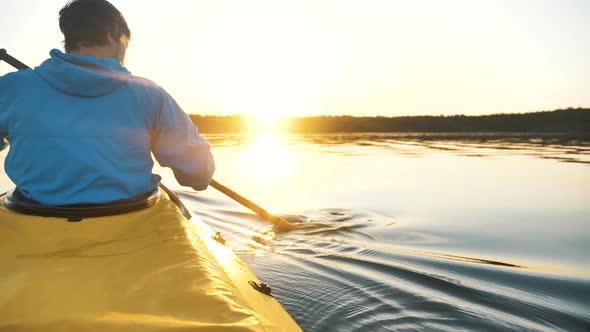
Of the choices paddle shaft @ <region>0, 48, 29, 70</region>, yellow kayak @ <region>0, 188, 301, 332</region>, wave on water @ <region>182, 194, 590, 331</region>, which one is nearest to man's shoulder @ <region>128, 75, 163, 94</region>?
yellow kayak @ <region>0, 188, 301, 332</region>

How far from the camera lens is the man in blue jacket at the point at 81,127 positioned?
188cm

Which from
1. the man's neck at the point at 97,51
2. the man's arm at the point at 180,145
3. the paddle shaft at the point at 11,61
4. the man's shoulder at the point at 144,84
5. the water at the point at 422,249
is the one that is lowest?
the water at the point at 422,249

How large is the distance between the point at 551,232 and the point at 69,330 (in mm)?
6779

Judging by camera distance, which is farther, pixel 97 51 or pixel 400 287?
pixel 400 287

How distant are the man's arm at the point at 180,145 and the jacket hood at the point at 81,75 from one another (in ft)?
0.88

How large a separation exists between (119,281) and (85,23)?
1.56m

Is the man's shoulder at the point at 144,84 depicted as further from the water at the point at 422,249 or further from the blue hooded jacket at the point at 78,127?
the water at the point at 422,249

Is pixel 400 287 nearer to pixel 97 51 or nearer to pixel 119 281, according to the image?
pixel 119 281

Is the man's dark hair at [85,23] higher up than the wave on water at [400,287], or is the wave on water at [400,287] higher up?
the man's dark hair at [85,23]

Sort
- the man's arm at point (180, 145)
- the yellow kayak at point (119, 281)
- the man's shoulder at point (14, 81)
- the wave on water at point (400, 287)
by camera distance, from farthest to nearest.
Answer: the wave on water at point (400, 287) < the man's arm at point (180, 145) < the man's shoulder at point (14, 81) < the yellow kayak at point (119, 281)

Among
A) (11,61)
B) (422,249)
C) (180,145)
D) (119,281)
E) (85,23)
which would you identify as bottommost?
(422,249)

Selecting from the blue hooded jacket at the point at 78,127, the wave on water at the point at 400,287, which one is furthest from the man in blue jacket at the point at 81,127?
the wave on water at the point at 400,287

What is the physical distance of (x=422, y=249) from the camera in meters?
5.09

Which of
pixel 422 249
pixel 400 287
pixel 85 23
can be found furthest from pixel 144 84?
pixel 422 249
